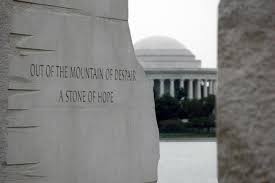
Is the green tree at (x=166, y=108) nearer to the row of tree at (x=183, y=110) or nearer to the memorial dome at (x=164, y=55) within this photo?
the row of tree at (x=183, y=110)

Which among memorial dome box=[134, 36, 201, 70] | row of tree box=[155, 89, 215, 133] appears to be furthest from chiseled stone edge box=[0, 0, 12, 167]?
memorial dome box=[134, 36, 201, 70]

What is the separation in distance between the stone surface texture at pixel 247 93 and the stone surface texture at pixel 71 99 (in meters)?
4.29

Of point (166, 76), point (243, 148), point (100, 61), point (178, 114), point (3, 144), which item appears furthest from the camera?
point (166, 76)

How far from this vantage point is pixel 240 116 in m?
2.31

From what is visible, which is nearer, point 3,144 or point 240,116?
point 240,116

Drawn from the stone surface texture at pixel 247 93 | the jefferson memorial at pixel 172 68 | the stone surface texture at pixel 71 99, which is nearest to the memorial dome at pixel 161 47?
the jefferson memorial at pixel 172 68

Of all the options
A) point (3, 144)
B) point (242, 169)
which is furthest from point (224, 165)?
point (3, 144)

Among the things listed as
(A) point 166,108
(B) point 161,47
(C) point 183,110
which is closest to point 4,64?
(A) point 166,108

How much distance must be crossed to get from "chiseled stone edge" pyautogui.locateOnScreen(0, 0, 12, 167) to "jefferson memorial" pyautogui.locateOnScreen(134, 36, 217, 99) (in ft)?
329

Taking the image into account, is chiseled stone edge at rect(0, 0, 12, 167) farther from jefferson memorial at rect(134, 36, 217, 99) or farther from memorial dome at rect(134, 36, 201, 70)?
→ memorial dome at rect(134, 36, 201, 70)

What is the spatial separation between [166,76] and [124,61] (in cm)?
10140

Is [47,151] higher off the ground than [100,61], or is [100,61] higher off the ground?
[100,61]

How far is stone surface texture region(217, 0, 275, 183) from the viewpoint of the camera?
7.42 feet

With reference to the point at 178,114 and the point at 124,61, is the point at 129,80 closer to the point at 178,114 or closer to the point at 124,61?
the point at 124,61
